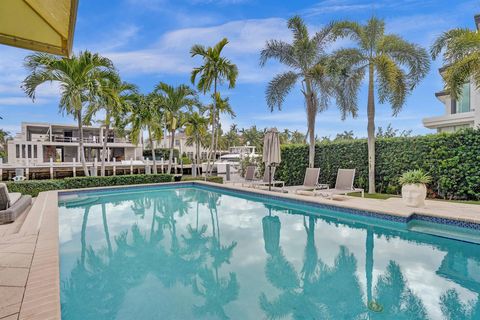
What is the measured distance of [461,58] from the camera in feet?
29.2

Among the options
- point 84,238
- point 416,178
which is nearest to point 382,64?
point 416,178

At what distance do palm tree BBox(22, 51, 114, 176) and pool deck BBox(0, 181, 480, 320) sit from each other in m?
6.33

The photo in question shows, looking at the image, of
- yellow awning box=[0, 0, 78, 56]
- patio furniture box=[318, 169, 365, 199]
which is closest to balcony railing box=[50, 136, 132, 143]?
patio furniture box=[318, 169, 365, 199]

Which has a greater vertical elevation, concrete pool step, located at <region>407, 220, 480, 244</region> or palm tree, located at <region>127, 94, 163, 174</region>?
palm tree, located at <region>127, 94, 163, 174</region>

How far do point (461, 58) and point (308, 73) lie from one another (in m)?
6.16

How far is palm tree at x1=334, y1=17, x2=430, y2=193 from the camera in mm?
11219

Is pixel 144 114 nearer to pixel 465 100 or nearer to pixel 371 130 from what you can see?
pixel 371 130

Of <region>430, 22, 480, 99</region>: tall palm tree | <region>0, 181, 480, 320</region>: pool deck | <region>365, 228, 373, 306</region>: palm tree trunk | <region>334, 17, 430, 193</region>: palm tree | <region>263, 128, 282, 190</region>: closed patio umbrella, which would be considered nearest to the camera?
<region>0, 181, 480, 320</region>: pool deck

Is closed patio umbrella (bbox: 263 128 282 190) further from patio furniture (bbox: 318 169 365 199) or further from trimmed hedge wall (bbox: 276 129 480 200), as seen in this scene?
trimmed hedge wall (bbox: 276 129 480 200)

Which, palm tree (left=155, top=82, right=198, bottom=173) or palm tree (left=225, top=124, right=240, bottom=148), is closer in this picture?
palm tree (left=155, top=82, right=198, bottom=173)

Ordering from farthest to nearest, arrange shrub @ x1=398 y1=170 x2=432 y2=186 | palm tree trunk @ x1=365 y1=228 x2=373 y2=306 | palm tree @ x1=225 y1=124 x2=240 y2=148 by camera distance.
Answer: palm tree @ x1=225 y1=124 x2=240 y2=148
shrub @ x1=398 y1=170 x2=432 y2=186
palm tree trunk @ x1=365 y1=228 x2=373 y2=306

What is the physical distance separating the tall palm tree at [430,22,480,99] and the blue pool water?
5.13 meters

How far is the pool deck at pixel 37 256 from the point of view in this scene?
2891 mm

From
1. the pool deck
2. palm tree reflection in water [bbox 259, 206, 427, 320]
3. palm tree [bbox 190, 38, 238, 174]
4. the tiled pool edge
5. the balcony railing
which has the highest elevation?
palm tree [bbox 190, 38, 238, 174]
